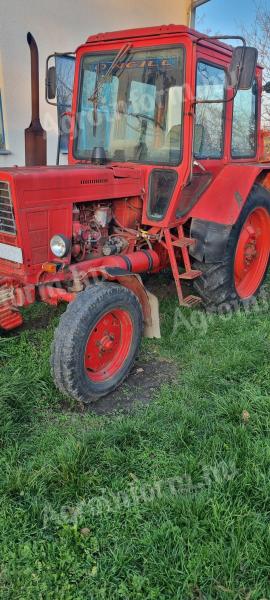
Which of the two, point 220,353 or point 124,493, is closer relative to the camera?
point 124,493

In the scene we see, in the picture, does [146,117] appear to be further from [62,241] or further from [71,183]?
[62,241]

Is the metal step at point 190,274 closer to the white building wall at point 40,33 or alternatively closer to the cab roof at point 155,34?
the cab roof at point 155,34

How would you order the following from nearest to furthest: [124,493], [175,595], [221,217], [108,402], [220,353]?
[175,595] → [124,493] → [108,402] → [220,353] → [221,217]

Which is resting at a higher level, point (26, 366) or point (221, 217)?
point (221, 217)

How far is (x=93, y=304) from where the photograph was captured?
117 inches

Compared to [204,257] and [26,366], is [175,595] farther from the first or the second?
[204,257]

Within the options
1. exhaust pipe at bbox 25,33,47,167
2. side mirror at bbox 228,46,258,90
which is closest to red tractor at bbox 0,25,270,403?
side mirror at bbox 228,46,258,90

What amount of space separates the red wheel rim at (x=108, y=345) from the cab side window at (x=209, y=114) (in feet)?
5.17

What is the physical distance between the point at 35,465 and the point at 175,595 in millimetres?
927

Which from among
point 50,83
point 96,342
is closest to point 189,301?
point 96,342

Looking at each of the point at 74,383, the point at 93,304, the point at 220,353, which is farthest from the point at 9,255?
the point at 220,353

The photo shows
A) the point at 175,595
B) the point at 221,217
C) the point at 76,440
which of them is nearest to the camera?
the point at 175,595

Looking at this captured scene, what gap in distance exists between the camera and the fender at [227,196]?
3958 millimetres

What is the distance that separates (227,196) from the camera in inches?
159
